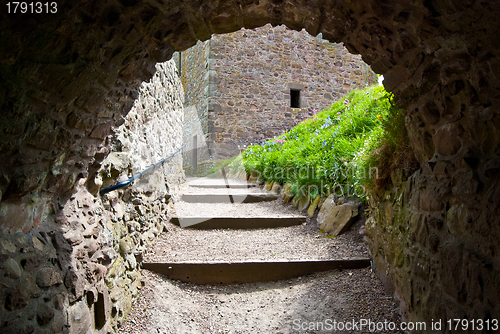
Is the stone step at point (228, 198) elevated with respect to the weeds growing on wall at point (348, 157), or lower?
lower

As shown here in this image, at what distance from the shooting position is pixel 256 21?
186 centimetres

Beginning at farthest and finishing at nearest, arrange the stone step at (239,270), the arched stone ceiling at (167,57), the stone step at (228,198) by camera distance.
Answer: the stone step at (228,198)
the stone step at (239,270)
the arched stone ceiling at (167,57)

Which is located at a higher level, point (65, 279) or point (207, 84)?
point (207, 84)

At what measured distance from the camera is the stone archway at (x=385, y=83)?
1.30 metres

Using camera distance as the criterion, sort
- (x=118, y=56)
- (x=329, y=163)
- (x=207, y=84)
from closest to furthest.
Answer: (x=118, y=56) < (x=329, y=163) < (x=207, y=84)

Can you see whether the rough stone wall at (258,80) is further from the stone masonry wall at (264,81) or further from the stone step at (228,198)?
the stone step at (228,198)

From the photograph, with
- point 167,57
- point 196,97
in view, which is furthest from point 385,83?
point 196,97

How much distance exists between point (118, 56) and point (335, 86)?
1049 centimetres

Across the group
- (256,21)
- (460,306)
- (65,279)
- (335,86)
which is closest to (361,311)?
(460,306)

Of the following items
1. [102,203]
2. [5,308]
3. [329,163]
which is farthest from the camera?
[329,163]

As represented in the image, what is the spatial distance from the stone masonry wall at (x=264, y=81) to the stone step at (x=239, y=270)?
6.80 metres

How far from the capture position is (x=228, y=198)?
5.32 meters

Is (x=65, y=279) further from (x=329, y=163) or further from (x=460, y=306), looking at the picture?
(x=329, y=163)

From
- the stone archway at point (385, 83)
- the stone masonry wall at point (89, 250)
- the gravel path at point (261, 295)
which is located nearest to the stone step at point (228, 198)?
the gravel path at point (261, 295)
